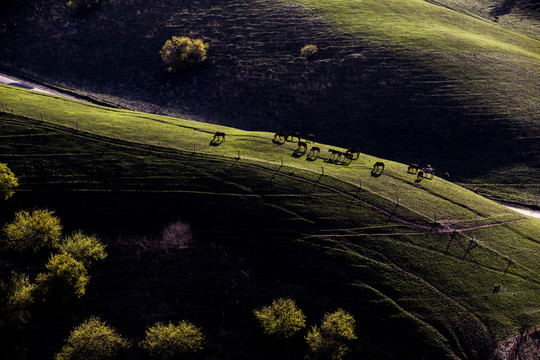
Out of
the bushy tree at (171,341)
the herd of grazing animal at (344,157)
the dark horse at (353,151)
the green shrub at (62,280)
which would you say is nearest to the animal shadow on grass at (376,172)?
the herd of grazing animal at (344,157)

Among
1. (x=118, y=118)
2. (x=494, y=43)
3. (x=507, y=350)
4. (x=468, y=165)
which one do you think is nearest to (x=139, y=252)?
(x=118, y=118)

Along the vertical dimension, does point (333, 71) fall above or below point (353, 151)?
above

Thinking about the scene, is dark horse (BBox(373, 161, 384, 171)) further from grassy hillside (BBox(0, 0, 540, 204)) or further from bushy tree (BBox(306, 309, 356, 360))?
bushy tree (BBox(306, 309, 356, 360))

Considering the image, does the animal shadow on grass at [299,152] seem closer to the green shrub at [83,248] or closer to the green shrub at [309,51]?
the green shrub at [83,248]

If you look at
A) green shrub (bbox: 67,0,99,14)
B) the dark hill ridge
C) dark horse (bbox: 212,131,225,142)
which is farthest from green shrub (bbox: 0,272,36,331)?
green shrub (bbox: 67,0,99,14)

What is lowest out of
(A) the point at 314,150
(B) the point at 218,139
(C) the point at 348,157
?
(B) the point at 218,139

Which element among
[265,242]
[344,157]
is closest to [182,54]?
[344,157]

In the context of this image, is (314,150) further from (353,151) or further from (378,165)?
(378,165)

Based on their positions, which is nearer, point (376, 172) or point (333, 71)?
point (376, 172)
